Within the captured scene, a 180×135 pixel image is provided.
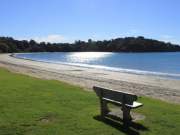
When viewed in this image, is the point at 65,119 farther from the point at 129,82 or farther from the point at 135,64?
the point at 135,64

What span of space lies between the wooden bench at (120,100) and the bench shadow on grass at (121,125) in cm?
19

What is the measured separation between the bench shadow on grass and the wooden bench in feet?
0.63

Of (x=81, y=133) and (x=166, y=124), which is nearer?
(x=81, y=133)

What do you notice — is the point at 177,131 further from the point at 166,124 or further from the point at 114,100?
the point at 114,100

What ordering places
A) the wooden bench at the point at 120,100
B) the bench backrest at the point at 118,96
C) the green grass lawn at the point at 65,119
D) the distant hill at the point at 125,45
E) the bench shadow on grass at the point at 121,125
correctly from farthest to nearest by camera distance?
the distant hill at the point at 125,45, the wooden bench at the point at 120,100, the bench backrest at the point at 118,96, the bench shadow on grass at the point at 121,125, the green grass lawn at the point at 65,119

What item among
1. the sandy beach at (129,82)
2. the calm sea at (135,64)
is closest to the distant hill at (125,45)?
the calm sea at (135,64)

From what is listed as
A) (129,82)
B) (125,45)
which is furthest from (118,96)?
(125,45)

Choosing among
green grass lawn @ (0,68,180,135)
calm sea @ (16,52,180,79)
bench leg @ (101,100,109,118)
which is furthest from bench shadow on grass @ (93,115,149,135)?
calm sea @ (16,52,180,79)

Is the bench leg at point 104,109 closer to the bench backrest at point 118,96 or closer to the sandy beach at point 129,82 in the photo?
the bench backrest at point 118,96

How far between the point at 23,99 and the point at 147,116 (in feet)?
14.3

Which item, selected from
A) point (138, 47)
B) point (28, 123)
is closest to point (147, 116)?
point (28, 123)

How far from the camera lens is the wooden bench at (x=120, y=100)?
7.79m

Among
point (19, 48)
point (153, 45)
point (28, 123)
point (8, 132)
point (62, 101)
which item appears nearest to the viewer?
point (8, 132)

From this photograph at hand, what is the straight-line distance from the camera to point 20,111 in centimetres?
863
